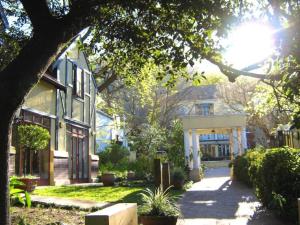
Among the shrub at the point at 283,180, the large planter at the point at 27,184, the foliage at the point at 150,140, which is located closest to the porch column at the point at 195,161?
the foliage at the point at 150,140

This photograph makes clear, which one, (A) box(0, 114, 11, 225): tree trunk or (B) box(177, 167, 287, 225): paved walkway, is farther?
(B) box(177, 167, 287, 225): paved walkway

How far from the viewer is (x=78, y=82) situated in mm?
22703

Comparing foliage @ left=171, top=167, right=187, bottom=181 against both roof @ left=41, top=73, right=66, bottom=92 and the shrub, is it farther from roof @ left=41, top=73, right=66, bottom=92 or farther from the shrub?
the shrub

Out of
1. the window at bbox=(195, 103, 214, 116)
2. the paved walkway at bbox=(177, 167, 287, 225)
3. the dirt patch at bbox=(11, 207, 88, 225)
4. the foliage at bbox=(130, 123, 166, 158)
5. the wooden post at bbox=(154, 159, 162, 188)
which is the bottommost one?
the paved walkway at bbox=(177, 167, 287, 225)

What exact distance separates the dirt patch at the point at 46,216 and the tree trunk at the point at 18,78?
8.34 ft

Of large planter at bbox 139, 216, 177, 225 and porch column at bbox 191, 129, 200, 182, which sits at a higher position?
porch column at bbox 191, 129, 200, 182

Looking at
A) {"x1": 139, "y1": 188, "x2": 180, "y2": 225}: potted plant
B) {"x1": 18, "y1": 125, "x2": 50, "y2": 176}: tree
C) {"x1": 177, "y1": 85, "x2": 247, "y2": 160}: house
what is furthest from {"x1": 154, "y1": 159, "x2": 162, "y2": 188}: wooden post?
{"x1": 177, "y1": 85, "x2": 247, "y2": 160}: house

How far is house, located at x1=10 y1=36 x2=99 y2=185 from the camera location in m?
17.3

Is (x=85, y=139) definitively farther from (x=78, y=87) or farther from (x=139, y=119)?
(x=139, y=119)

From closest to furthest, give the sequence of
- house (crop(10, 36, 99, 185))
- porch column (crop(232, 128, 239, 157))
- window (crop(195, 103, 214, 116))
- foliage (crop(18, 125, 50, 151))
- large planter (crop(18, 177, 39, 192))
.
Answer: large planter (crop(18, 177, 39, 192)) < foliage (crop(18, 125, 50, 151)) < house (crop(10, 36, 99, 185)) < porch column (crop(232, 128, 239, 157)) < window (crop(195, 103, 214, 116))

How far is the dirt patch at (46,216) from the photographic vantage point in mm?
8586

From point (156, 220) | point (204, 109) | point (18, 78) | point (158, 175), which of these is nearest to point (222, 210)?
point (158, 175)

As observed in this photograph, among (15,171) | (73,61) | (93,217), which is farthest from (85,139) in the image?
(93,217)

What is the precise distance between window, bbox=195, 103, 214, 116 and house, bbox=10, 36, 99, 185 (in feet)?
105
